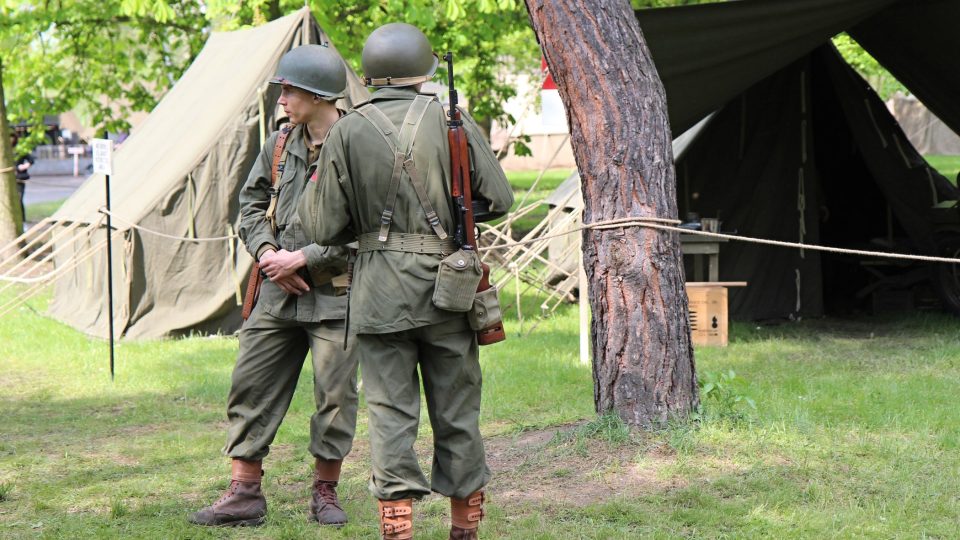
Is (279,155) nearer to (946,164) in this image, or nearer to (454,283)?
(454,283)

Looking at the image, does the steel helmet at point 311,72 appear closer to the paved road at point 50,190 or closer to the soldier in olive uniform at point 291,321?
the soldier in olive uniform at point 291,321

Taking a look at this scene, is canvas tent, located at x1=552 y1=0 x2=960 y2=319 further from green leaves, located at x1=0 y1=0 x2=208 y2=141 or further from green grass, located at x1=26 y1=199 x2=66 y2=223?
green grass, located at x1=26 y1=199 x2=66 y2=223

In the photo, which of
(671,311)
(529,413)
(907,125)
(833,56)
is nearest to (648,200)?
(671,311)

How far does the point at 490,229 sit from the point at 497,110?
5.72 meters

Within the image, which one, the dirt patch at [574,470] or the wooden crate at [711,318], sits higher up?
the wooden crate at [711,318]

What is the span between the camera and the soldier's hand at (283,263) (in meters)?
4.40

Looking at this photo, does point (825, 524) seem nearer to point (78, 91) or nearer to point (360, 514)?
point (360, 514)

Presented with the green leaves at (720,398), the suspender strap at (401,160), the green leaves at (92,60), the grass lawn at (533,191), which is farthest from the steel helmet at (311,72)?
the grass lawn at (533,191)

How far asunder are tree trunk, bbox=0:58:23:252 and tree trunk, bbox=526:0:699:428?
10.3m

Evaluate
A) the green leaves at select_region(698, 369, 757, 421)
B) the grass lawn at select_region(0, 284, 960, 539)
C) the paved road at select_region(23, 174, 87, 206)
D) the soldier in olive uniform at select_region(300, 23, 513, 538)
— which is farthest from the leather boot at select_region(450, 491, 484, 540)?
the paved road at select_region(23, 174, 87, 206)

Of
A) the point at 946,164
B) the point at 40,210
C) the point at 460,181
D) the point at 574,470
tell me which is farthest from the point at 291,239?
the point at 946,164

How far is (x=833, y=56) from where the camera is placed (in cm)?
950

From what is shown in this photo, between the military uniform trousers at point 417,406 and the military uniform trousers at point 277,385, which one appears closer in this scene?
the military uniform trousers at point 417,406

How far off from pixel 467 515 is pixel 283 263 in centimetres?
114
